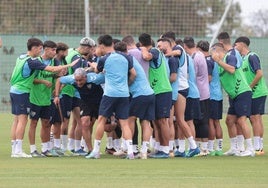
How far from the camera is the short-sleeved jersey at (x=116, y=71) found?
56.2ft

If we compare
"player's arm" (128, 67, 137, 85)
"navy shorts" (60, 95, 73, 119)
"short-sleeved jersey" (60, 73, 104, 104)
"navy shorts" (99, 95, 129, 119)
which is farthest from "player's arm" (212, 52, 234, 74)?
"navy shorts" (60, 95, 73, 119)

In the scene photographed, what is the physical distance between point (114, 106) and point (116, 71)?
2.14 feet

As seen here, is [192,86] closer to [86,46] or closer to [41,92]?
[86,46]

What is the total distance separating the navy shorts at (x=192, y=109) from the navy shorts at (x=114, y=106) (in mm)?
1816

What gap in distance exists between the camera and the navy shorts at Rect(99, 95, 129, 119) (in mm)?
17266

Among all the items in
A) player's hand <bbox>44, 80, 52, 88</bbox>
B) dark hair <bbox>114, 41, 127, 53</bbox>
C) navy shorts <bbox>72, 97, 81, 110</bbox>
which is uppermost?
dark hair <bbox>114, 41, 127, 53</bbox>

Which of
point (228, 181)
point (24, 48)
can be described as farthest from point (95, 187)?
point (24, 48)

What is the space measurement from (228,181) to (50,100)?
558cm

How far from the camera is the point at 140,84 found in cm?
1758

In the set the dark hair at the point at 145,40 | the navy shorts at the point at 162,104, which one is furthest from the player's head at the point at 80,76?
the navy shorts at the point at 162,104

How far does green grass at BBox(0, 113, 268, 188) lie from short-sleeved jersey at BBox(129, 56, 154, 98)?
1.27m

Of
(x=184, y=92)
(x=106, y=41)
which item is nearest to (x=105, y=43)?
(x=106, y=41)

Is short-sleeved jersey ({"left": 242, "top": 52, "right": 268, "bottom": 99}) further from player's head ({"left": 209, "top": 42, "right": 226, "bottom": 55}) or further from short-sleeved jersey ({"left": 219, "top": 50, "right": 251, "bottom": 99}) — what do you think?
player's head ({"left": 209, "top": 42, "right": 226, "bottom": 55})

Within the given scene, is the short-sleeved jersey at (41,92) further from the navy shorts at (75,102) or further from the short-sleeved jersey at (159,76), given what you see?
the short-sleeved jersey at (159,76)
